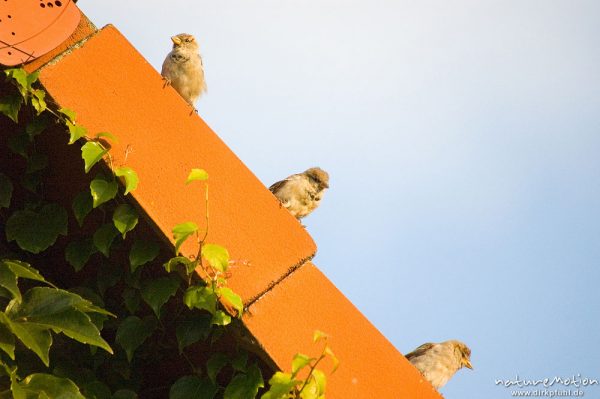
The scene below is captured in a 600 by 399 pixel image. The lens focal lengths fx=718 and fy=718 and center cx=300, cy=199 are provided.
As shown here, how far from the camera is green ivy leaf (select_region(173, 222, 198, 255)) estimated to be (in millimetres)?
2018

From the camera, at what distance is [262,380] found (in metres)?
2.10

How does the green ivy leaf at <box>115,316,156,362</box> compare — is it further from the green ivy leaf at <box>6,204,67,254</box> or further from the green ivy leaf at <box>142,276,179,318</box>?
the green ivy leaf at <box>6,204,67,254</box>

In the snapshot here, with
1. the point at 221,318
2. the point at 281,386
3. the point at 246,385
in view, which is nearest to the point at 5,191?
the point at 221,318

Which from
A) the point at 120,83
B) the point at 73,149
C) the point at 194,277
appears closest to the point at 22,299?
the point at 194,277

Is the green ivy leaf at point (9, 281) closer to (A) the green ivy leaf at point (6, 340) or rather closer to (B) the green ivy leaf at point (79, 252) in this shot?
(A) the green ivy leaf at point (6, 340)

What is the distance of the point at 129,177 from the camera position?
2.09 meters

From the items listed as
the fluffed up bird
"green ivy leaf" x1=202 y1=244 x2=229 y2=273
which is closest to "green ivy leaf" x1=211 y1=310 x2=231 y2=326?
"green ivy leaf" x1=202 y1=244 x2=229 y2=273

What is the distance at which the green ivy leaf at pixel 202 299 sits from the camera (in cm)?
203

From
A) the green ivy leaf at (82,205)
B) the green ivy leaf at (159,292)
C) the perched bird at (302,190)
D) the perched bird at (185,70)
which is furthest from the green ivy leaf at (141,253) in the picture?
the perched bird at (302,190)

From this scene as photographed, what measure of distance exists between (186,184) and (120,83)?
46 cm

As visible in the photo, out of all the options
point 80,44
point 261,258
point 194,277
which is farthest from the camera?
point 80,44

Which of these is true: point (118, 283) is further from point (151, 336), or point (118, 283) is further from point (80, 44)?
point (80, 44)

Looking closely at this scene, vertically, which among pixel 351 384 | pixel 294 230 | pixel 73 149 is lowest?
pixel 351 384

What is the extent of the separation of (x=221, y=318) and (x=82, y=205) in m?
0.57
